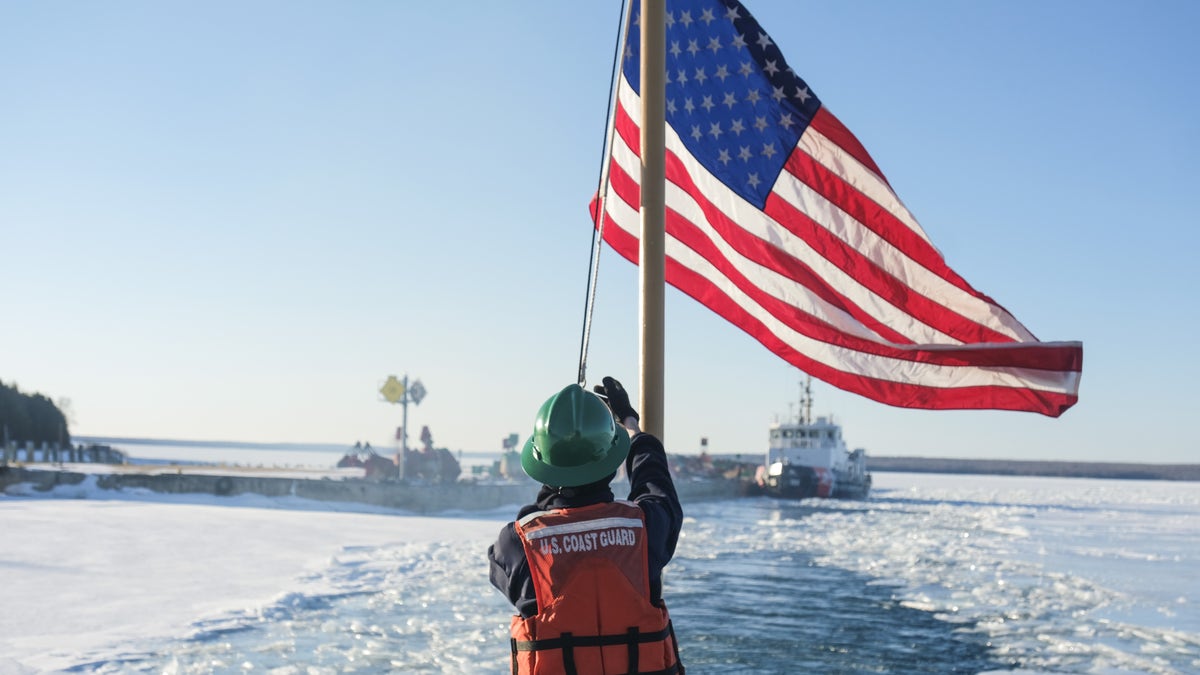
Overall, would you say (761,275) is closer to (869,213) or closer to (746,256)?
(746,256)

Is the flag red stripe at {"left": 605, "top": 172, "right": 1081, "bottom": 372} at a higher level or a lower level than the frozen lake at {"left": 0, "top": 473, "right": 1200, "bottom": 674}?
higher

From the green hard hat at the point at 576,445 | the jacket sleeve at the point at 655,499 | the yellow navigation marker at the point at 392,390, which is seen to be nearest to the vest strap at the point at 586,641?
the jacket sleeve at the point at 655,499

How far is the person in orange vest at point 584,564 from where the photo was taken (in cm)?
267

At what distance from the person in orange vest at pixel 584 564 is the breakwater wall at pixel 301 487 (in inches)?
1239

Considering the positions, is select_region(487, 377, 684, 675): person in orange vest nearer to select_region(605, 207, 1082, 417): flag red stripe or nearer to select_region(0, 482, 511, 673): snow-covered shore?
select_region(605, 207, 1082, 417): flag red stripe

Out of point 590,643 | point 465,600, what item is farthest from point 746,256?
point 465,600

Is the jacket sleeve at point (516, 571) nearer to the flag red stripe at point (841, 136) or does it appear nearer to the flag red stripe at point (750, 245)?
the flag red stripe at point (750, 245)

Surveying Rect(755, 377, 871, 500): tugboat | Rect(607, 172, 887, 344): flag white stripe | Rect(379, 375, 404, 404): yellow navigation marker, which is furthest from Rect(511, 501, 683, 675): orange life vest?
Rect(755, 377, 871, 500): tugboat

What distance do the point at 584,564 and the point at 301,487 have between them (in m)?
34.8

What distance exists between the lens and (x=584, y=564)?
105 inches

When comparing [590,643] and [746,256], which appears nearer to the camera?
[590,643]

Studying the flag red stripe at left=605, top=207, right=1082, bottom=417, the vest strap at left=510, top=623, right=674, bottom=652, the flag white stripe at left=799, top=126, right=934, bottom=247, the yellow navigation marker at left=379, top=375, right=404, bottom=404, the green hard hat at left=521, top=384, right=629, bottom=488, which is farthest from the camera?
the yellow navigation marker at left=379, top=375, right=404, bottom=404

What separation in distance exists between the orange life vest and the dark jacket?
6cm

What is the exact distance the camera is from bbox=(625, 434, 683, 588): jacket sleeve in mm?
2832
